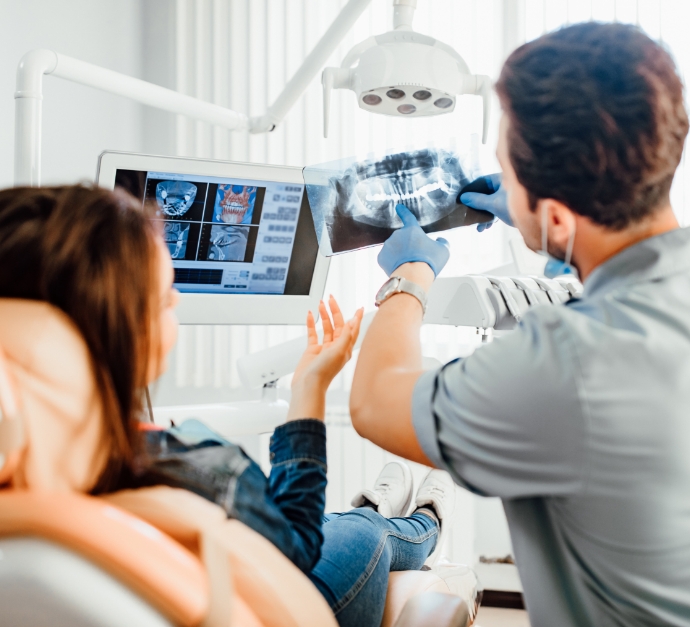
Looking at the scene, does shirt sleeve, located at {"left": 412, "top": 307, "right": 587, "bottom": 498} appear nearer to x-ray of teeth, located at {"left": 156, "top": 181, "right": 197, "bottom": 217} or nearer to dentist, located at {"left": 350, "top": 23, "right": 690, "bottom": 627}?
dentist, located at {"left": 350, "top": 23, "right": 690, "bottom": 627}

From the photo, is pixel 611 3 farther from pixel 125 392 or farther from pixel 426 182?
pixel 125 392

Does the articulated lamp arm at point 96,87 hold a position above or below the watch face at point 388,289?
above

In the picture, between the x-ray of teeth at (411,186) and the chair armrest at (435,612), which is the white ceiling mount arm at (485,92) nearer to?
the x-ray of teeth at (411,186)

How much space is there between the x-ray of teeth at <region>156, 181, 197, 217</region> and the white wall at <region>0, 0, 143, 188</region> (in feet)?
2.21

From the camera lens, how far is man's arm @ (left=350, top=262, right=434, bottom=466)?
834 millimetres

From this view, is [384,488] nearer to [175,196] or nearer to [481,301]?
[481,301]

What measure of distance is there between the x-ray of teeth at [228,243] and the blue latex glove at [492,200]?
1.80ft

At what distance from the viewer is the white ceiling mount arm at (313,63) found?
52.0 inches

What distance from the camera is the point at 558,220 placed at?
2.73 feet

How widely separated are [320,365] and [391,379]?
193mm

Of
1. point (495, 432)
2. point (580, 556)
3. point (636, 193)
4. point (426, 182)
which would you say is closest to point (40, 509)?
point (495, 432)

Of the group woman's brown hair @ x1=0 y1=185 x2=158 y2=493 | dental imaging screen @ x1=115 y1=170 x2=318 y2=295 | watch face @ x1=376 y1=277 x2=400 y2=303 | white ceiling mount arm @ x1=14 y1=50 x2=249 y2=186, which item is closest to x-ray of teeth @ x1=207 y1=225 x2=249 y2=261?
dental imaging screen @ x1=115 y1=170 x2=318 y2=295

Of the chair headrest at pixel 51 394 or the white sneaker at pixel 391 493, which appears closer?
the chair headrest at pixel 51 394

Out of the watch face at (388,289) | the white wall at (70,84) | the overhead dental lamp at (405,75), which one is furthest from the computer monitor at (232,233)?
the white wall at (70,84)
